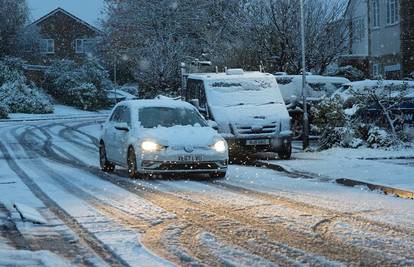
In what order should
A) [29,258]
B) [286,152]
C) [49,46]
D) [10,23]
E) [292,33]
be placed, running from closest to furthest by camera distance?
[29,258]
[286,152]
[292,33]
[10,23]
[49,46]

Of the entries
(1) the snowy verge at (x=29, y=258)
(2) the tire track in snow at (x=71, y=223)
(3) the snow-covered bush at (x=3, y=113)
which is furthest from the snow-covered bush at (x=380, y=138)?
(3) the snow-covered bush at (x=3, y=113)

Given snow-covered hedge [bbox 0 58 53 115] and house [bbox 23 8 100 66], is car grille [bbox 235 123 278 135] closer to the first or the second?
snow-covered hedge [bbox 0 58 53 115]

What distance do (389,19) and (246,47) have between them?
742 cm

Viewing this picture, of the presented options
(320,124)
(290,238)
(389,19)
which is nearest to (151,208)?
(290,238)

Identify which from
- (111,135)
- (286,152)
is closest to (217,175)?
(111,135)

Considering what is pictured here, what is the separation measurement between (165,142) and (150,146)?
0.91ft

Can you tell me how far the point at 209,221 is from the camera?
28.6 feet

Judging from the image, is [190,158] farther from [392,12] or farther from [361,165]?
[392,12]

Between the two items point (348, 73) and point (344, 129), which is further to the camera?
point (348, 73)

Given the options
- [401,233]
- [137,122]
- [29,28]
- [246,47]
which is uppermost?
[29,28]

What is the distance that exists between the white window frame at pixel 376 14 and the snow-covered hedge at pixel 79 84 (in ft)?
85.1

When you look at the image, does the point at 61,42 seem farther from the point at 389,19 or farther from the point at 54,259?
the point at 54,259

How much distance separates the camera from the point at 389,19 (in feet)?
116

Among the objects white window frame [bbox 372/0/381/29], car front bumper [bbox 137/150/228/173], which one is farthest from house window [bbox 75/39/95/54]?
car front bumper [bbox 137/150/228/173]
